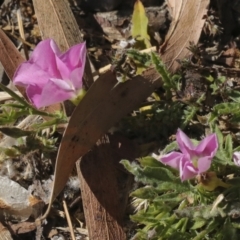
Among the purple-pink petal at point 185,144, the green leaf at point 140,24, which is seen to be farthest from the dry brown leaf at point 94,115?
the purple-pink petal at point 185,144

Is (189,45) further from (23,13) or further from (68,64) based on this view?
(23,13)

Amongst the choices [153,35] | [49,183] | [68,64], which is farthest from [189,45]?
[49,183]

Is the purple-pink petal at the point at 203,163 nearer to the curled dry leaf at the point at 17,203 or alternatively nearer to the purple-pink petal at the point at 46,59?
the purple-pink petal at the point at 46,59

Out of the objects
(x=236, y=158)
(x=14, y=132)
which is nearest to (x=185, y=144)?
(x=236, y=158)

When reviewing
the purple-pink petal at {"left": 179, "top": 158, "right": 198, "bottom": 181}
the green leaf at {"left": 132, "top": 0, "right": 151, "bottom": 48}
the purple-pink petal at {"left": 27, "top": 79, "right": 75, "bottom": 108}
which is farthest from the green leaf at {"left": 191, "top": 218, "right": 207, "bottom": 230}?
the green leaf at {"left": 132, "top": 0, "right": 151, "bottom": 48}

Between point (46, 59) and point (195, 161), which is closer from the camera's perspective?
point (195, 161)

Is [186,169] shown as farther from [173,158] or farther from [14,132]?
[14,132]
